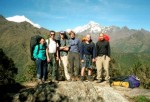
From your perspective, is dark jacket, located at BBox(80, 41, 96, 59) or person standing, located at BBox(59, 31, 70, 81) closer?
person standing, located at BBox(59, 31, 70, 81)

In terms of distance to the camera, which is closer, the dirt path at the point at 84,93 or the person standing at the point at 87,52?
the dirt path at the point at 84,93

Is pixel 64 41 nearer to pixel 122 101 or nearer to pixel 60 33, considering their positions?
pixel 60 33

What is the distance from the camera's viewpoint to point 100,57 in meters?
14.8

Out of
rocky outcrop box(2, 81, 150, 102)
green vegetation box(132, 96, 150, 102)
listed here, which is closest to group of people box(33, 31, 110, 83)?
green vegetation box(132, 96, 150, 102)

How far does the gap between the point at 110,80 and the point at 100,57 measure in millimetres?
1866

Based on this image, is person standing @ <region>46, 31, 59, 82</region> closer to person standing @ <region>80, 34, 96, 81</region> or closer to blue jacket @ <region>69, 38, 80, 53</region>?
blue jacket @ <region>69, 38, 80, 53</region>

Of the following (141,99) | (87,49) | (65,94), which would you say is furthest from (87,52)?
(65,94)

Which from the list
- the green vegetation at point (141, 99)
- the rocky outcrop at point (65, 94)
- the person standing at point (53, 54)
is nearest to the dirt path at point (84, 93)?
the rocky outcrop at point (65, 94)

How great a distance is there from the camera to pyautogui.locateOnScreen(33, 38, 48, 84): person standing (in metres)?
13.2

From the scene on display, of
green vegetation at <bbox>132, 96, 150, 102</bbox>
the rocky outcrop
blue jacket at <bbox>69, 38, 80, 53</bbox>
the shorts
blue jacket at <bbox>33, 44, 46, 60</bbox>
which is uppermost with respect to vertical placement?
blue jacket at <bbox>69, 38, 80, 53</bbox>

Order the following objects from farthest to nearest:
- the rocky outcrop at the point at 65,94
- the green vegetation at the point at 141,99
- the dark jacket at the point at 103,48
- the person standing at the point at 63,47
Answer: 1. the dark jacket at the point at 103,48
2. the person standing at the point at 63,47
3. the green vegetation at the point at 141,99
4. the rocky outcrop at the point at 65,94

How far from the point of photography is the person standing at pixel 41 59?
13.2 m

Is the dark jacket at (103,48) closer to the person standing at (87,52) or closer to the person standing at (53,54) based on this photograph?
the person standing at (87,52)

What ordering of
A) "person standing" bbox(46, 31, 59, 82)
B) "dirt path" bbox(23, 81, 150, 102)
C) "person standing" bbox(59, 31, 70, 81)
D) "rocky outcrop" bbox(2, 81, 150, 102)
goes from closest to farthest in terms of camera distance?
"rocky outcrop" bbox(2, 81, 150, 102) → "dirt path" bbox(23, 81, 150, 102) → "person standing" bbox(46, 31, 59, 82) → "person standing" bbox(59, 31, 70, 81)
